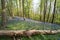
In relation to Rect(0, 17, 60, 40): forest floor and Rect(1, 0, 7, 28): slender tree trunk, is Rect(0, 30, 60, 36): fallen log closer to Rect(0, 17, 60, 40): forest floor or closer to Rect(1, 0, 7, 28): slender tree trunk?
Rect(0, 17, 60, 40): forest floor

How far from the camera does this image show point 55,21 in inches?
110

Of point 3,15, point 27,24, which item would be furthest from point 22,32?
point 3,15

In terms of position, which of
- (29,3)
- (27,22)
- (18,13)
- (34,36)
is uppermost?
(29,3)

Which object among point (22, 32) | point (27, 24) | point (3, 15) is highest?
point (3, 15)

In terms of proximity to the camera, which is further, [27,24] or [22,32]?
[27,24]

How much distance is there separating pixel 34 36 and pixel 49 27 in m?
0.35

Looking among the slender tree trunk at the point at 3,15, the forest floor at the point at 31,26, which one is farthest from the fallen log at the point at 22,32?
the slender tree trunk at the point at 3,15

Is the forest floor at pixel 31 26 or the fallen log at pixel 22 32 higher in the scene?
the forest floor at pixel 31 26

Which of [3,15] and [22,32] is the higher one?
[3,15]

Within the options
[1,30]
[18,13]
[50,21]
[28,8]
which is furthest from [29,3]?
[1,30]

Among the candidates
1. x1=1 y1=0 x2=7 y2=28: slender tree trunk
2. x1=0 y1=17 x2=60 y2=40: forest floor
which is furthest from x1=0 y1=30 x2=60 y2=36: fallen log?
x1=1 y1=0 x2=7 y2=28: slender tree trunk

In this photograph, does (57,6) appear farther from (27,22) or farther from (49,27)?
(27,22)

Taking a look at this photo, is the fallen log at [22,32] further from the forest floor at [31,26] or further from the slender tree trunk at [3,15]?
the slender tree trunk at [3,15]

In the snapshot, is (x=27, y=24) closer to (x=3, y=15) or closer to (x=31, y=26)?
(x=31, y=26)
